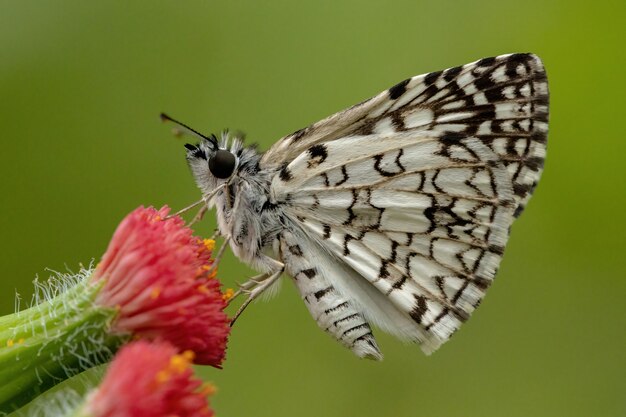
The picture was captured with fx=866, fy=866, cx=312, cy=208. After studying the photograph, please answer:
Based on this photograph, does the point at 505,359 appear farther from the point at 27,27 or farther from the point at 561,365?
the point at 27,27

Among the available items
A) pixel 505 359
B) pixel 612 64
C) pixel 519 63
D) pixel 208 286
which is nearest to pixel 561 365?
pixel 505 359

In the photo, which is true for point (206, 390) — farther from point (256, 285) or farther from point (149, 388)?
point (256, 285)

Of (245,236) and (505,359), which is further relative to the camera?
(505,359)

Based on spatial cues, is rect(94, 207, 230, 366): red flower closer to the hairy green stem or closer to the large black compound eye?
the hairy green stem

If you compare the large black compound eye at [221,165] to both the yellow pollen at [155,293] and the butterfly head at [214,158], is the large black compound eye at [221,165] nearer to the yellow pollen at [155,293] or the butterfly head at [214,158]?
the butterfly head at [214,158]

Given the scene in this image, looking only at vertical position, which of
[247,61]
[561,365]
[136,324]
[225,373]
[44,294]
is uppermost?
[247,61]

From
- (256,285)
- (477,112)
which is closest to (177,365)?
(256,285)

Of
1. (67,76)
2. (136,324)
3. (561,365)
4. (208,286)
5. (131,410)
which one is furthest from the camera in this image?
(561,365)

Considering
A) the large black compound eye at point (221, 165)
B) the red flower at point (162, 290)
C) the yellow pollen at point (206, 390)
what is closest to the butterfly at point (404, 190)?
the large black compound eye at point (221, 165)
